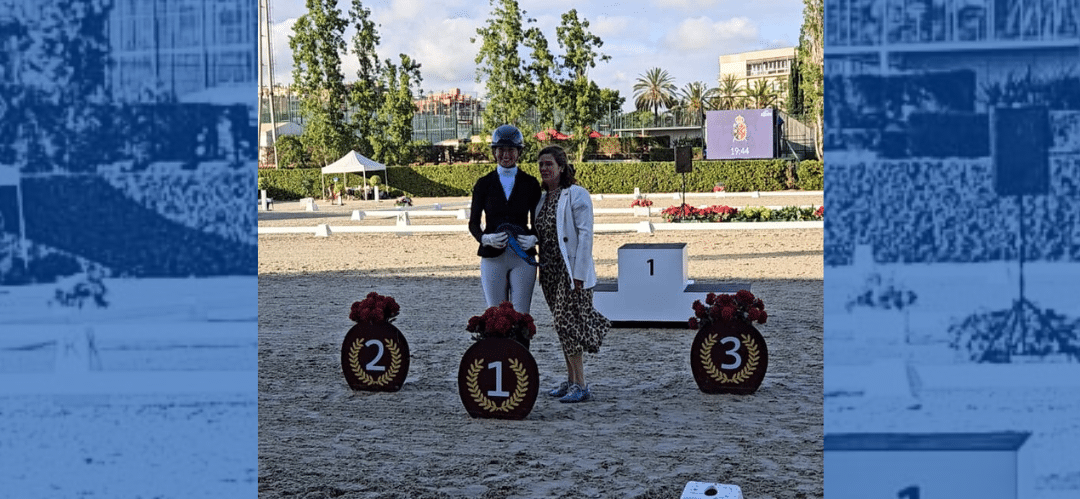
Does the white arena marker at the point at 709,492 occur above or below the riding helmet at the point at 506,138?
below

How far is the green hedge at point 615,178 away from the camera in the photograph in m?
35.4

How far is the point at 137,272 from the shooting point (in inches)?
102

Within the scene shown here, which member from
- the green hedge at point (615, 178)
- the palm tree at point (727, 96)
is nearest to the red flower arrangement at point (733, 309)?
the green hedge at point (615, 178)

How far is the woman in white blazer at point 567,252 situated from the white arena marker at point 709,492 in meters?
1.93

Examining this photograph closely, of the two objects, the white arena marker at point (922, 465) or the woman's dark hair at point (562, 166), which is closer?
the white arena marker at point (922, 465)

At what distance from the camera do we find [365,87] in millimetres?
40438

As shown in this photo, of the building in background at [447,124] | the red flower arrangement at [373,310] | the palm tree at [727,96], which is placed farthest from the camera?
the palm tree at [727,96]

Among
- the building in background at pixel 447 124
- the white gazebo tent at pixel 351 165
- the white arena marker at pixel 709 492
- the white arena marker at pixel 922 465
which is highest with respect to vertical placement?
the building in background at pixel 447 124

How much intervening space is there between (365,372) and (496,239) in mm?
1372

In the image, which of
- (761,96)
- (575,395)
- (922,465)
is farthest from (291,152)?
(761,96)

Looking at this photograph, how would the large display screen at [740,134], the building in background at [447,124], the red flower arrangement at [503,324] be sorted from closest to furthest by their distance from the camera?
the red flower arrangement at [503,324], the large display screen at [740,134], the building in background at [447,124]

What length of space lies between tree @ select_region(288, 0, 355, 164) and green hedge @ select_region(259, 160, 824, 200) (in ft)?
6.47

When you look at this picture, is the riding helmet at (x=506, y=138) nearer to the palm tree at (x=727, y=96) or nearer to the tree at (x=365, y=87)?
the tree at (x=365, y=87)

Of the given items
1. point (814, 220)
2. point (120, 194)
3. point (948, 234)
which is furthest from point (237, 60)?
point (814, 220)
